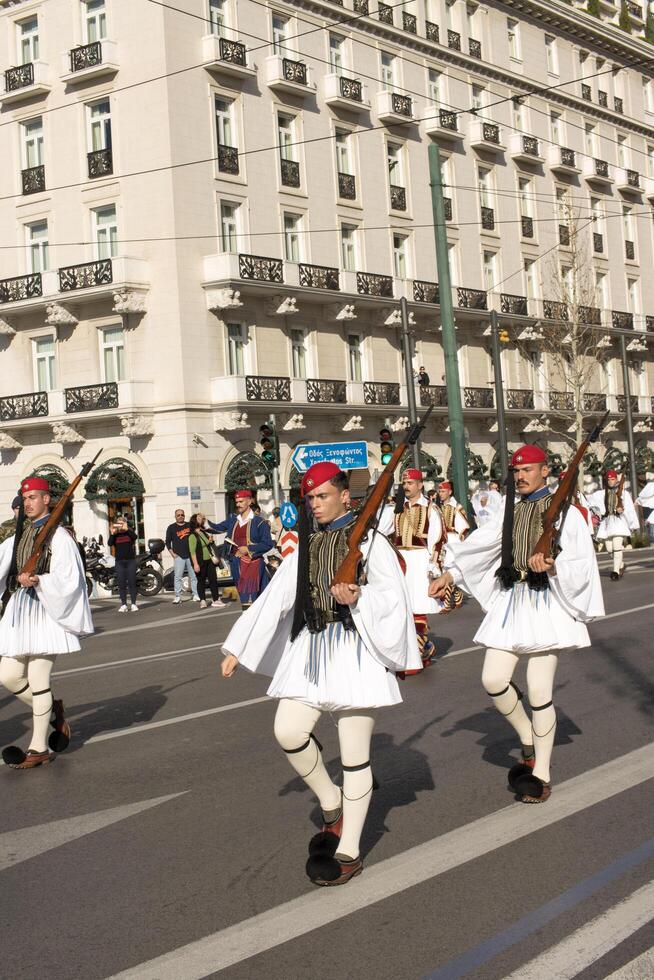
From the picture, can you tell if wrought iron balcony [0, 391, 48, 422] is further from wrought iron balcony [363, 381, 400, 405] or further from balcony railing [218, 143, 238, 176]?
wrought iron balcony [363, 381, 400, 405]

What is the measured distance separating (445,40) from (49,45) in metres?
16.2

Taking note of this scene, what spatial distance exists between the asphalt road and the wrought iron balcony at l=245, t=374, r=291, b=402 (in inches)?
1112

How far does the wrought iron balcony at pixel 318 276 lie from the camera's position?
1625 inches

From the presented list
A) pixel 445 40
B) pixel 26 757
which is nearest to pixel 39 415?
pixel 445 40

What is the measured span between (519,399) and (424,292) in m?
7.34

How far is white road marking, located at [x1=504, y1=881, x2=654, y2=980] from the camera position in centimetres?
445

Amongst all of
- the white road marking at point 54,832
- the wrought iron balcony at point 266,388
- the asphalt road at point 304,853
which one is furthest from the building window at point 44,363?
the white road marking at point 54,832

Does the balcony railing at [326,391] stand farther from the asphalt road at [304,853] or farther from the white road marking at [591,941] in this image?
the white road marking at [591,941]

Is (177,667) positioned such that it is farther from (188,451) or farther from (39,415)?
(39,415)

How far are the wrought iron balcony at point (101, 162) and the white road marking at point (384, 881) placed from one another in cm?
3438

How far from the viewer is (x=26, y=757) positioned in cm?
876

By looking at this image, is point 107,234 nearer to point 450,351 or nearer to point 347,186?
point 347,186

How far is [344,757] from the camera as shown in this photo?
19.0 feet

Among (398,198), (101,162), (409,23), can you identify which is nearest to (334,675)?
(101,162)
